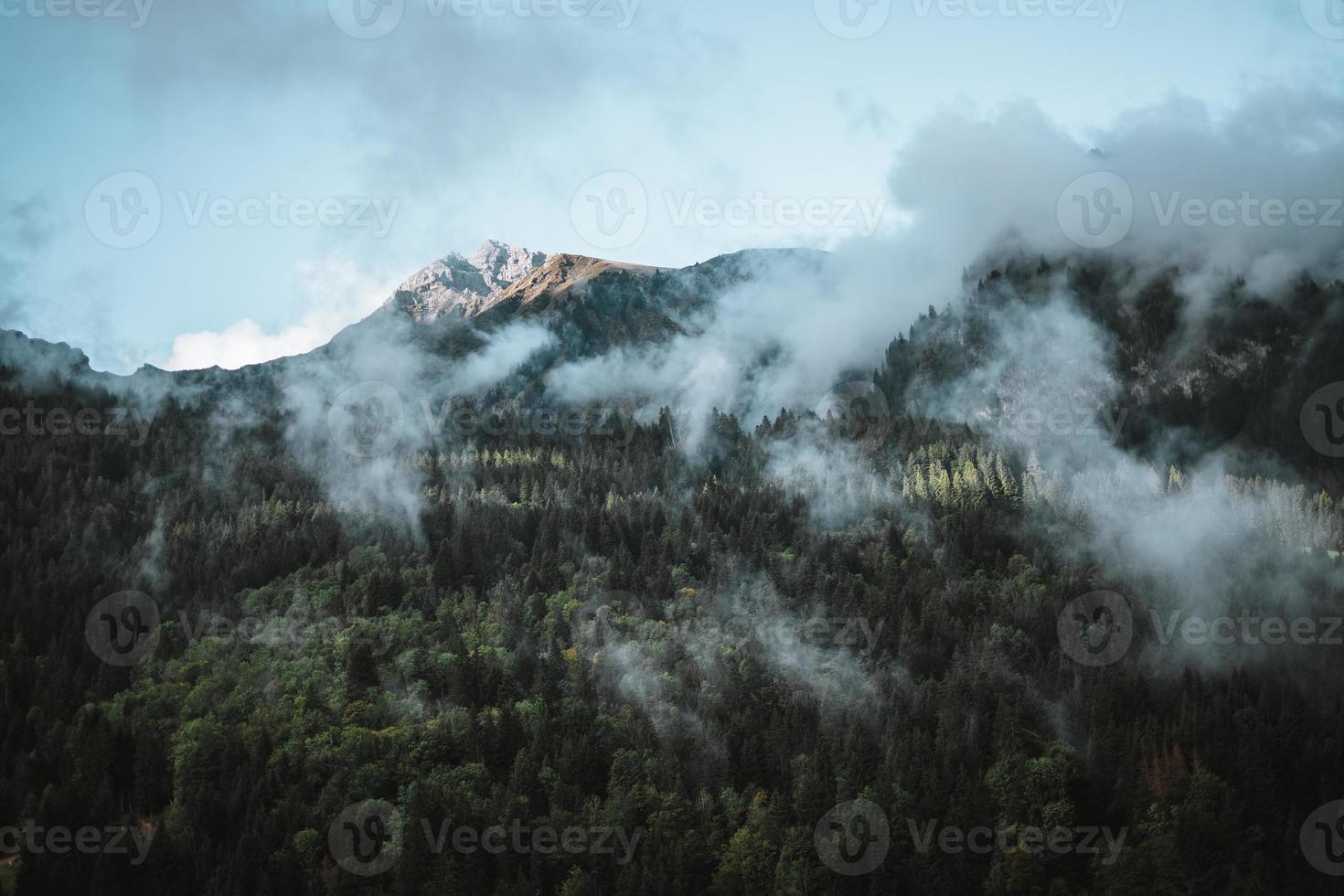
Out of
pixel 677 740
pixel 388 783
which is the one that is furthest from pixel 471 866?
pixel 677 740

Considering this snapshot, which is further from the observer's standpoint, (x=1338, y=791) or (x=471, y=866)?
(x=1338, y=791)

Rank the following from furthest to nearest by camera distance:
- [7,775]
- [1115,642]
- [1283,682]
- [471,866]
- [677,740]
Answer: [1115,642], [1283,682], [677,740], [7,775], [471,866]

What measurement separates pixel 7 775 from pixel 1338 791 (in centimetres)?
20419

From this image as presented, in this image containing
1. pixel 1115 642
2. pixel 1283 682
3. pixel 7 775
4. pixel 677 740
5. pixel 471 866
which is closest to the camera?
pixel 471 866

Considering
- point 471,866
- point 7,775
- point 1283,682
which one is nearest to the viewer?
point 471,866

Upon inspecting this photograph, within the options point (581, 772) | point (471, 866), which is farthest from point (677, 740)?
point (471, 866)

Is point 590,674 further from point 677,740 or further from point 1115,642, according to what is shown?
point 1115,642

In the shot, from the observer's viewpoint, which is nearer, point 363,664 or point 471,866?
point 471,866

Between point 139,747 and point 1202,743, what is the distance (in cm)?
16881

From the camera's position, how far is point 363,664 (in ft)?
575

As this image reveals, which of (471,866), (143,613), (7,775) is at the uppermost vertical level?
(143,613)

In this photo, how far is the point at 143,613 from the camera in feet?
634

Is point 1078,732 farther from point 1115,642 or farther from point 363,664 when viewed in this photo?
point 363,664

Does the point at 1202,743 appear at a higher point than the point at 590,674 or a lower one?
lower
